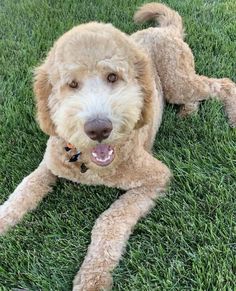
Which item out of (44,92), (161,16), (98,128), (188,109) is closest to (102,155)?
(98,128)

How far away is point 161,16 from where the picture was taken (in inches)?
184

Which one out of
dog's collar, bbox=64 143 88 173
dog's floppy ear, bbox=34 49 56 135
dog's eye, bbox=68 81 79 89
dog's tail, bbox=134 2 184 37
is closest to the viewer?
dog's eye, bbox=68 81 79 89

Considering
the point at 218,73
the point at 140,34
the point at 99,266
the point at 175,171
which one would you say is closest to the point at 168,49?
the point at 140,34

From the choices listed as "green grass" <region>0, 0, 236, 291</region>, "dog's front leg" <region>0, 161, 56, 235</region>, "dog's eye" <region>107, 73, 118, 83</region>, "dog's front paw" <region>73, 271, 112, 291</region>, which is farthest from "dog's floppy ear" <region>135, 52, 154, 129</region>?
"dog's front paw" <region>73, 271, 112, 291</region>

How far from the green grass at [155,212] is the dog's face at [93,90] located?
1.57 ft

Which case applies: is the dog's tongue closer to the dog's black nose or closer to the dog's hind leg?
the dog's black nose

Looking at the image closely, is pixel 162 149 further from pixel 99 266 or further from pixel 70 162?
pixel 99 266

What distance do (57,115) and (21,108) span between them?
1293 millimetres

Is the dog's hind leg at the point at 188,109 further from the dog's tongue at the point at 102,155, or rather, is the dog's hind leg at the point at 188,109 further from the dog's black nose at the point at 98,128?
the dog's black nose at the point at 98,128

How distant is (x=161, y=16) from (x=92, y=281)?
285cm

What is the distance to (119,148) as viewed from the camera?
122 inches

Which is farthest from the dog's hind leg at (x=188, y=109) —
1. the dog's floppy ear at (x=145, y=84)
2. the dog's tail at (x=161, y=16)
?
the dog's floppy ear at (x=145, y=84)

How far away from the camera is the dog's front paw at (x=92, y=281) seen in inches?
102

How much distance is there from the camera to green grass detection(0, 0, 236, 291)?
2695mm
